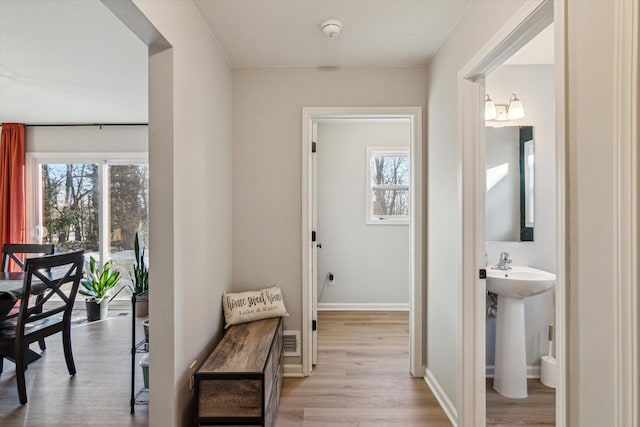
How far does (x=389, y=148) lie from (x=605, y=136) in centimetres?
345

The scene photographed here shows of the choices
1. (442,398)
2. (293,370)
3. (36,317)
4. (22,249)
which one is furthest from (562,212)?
(22,249)

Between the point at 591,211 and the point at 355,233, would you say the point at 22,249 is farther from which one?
the point at 591,211

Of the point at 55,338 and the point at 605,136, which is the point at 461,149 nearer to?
the point at 605,136

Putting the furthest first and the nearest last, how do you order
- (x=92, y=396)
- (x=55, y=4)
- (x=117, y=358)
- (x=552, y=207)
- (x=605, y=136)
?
(x=117, y=358) → (x=552, y=207) → (x=92, y=396) → (x=55, y=4) → (x=605, y=136)

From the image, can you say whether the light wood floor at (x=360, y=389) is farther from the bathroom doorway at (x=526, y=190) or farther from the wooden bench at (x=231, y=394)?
the bathroom doorway at (x=526, y=190)

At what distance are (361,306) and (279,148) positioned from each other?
2.53 meters

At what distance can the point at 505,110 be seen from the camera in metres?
2.63

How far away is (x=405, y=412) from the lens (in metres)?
2.20

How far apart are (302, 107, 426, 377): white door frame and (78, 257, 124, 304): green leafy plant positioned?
304 cm

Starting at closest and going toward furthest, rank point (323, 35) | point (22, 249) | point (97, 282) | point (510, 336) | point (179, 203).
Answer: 1. point (179, 203)
2. point (323, 35)
3. point (510, 336)
4. point (22, 249)
5. point (97, 282)

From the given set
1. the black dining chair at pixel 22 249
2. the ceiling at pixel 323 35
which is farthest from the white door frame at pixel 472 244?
the black dining chair at pixel 22 249

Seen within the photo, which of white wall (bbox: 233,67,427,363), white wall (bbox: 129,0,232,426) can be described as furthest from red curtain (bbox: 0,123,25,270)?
white wall (bbox: 129,0,232,426)

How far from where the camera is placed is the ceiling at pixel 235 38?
6.24 ft

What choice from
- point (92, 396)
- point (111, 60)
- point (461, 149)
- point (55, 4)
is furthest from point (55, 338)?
point (461, 149)
